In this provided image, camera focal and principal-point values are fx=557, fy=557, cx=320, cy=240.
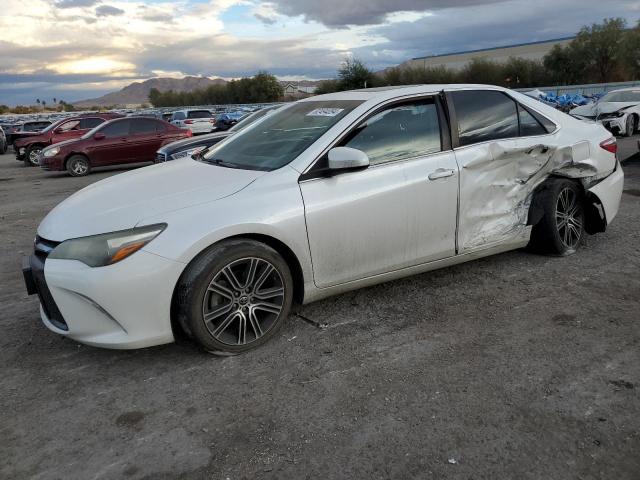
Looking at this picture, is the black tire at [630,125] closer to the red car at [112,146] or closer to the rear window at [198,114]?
the red car at [112,146]

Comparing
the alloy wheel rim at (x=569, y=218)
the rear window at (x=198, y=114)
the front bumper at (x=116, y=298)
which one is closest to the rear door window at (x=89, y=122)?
the rear window at (x=198, y=114)

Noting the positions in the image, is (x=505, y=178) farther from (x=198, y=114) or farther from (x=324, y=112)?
(x=198, y=114)

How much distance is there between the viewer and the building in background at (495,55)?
69250 millimetres

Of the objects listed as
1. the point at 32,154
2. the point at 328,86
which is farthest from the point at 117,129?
the point at 328,86

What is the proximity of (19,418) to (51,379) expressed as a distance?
1.36 ft

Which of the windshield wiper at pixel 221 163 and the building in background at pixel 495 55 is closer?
the windshield wiper at pixel 221 163

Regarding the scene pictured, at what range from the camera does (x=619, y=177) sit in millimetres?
5324

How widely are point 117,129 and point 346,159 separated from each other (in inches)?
537

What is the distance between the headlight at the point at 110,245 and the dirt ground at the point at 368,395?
734 millimetres

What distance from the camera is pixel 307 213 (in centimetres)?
360

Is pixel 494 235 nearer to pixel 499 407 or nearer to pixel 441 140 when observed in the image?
pixel 441 140

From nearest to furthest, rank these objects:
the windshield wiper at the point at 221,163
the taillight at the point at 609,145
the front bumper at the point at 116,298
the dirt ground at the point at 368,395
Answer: the dirt ground at the point at 368,395, the front bumper at the point at 116,298, the windshield wiper at the point at 221,163, the taillight at the point at 609,145

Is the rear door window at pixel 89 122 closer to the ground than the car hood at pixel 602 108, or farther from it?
farther from it

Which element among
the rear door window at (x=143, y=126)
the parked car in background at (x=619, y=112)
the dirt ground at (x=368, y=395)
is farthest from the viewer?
the parked car in background at (x=619, y=112)
